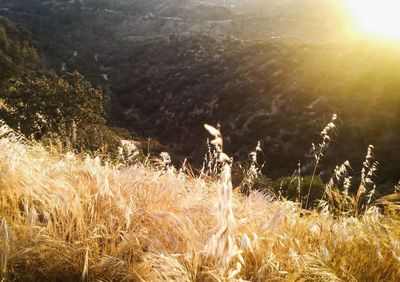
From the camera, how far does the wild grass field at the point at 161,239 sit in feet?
8.45

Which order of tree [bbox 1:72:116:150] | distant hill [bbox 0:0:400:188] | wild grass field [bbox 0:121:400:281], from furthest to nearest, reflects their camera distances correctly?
distant hill [bbox 0:0:400:188] < tree [bbox 1:72:116:150] < wild grass field [bbox 0:121:400:281]

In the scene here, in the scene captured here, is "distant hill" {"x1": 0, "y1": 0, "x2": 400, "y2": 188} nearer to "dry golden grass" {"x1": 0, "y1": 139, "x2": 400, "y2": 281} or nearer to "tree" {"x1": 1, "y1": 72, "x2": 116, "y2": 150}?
"tree" {"x1": 1, "y1": 72, "x2": 116, "y2": 150}

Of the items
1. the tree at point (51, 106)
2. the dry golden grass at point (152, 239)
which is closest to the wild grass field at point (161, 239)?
the dry golden grass at point (152, 239)

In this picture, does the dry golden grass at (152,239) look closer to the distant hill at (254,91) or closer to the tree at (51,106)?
the tree at (51,106)

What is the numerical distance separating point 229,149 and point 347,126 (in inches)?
534

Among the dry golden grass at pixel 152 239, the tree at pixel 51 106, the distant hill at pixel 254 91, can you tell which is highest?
the dry golden grass at pixel 152 239

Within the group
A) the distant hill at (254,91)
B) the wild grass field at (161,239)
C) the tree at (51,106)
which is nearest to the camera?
the wild grass field at (161,239)

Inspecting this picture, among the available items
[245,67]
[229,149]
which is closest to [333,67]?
[245,67]

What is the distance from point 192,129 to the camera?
5747cm

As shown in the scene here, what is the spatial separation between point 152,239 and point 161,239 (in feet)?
0.45

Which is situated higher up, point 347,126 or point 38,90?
point 38,90

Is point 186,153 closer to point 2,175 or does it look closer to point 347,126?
point 347,126

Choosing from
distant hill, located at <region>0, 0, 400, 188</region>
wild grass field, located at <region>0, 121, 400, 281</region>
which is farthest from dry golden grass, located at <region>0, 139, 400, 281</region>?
distant hill, located at <region>0, 0, 400, 188</region>

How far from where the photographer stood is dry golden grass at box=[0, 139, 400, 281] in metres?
2.65
